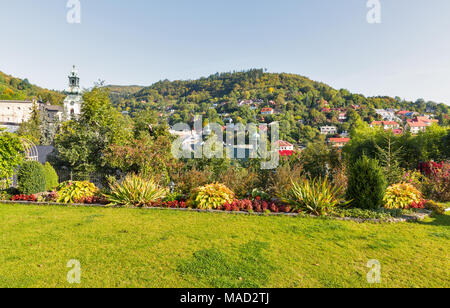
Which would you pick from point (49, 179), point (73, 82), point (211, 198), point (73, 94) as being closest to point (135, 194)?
point (211, 198)

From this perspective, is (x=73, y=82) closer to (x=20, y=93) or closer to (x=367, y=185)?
(x=20, y=93)

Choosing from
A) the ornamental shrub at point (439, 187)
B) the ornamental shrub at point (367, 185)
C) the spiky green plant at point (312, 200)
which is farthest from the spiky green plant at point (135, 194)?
the ornamental shrub at point (439, 187)

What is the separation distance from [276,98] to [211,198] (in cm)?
11522

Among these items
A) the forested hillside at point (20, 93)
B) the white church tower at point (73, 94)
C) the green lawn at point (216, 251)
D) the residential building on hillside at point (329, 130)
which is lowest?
the green lawn at point (216, 251)

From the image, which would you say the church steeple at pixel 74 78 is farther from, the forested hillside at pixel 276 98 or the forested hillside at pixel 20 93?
the forested hillside at pixel 276 98

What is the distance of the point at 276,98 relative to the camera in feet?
381

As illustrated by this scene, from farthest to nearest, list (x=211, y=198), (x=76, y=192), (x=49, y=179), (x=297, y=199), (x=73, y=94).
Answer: (x=73, y=94) → (x=49, y=179) → (x=76, y=192) → (x=211, y=198) → (x=297, y=199)

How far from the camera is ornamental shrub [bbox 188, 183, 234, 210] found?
6820 millimetres

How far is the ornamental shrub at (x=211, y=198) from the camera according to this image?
22.4 feet

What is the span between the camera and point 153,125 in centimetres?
1188

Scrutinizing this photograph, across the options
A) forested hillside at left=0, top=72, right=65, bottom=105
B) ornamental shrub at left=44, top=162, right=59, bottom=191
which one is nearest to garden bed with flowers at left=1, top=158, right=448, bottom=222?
ornamental shrub at left=44, top=162, right=59, bottom=191

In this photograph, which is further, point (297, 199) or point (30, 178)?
point (30, 178)

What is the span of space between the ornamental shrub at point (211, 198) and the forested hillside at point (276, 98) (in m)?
77.9
